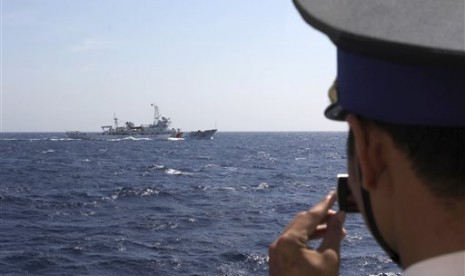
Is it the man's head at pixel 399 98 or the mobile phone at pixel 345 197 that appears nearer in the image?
the man's head at pixel 399 98

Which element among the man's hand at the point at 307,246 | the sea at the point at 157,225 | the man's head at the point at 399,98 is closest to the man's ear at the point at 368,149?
the man's head at the point at 399,98

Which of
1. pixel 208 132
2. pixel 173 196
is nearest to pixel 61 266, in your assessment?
pixel 173 196

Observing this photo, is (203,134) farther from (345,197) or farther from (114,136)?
(345,197)

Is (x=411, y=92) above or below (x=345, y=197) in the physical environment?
above

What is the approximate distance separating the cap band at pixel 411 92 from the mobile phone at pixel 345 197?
0.27 m

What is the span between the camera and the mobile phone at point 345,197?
3.93 ft

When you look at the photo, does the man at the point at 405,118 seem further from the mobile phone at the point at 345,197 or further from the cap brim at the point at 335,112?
the mobile phone at the point at 345,197

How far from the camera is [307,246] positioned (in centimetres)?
113

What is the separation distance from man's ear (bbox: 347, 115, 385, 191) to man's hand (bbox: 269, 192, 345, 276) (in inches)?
6.0

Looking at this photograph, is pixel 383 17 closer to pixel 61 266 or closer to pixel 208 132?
pixel 61 266

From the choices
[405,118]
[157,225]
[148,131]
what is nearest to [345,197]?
[405,118]

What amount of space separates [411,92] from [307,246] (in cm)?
35

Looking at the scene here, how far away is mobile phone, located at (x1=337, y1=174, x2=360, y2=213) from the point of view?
120 cm

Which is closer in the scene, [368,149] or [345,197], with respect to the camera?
[368,149]
